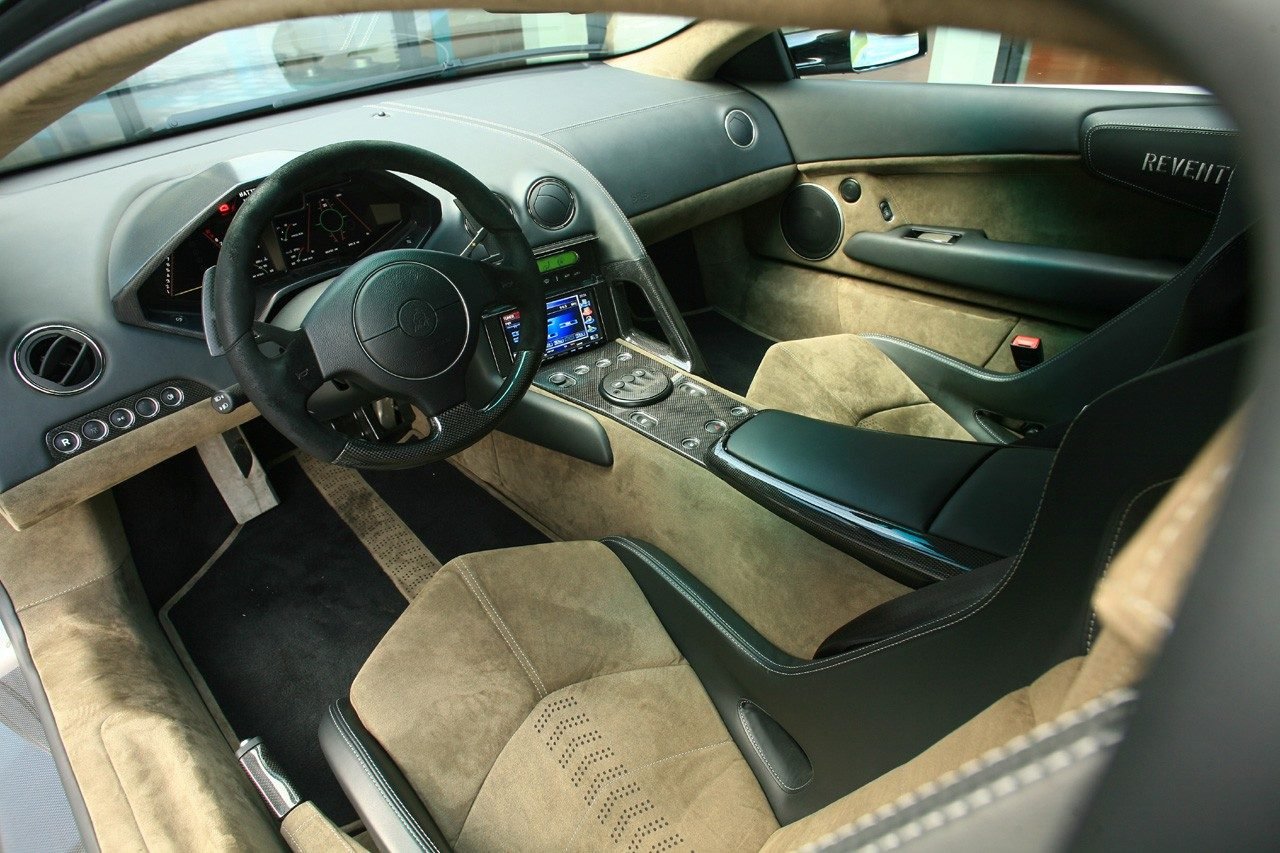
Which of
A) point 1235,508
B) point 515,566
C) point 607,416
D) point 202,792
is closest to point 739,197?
point 607,416

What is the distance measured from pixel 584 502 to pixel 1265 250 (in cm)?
155

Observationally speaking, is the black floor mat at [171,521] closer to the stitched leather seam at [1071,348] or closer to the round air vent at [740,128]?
the round air vent at [740,128]

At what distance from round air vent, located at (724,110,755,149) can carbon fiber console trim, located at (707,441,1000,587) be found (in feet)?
4.22

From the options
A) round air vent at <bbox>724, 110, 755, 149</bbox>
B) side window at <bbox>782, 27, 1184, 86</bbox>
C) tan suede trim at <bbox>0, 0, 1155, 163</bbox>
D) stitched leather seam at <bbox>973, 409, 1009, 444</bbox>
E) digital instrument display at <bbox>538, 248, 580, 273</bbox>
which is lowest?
stitched leather seam at <bbox>973, 409, 1009, 444</bbox>

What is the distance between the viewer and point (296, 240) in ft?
4.50

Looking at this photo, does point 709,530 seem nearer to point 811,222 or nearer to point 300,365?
point 300,365

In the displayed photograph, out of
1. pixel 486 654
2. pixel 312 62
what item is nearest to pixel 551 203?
pixel 312 62

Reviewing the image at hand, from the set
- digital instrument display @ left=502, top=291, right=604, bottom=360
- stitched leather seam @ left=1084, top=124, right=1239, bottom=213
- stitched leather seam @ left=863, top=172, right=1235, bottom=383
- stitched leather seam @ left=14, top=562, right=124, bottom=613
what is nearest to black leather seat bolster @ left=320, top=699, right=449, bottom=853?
stitched leather seam @ left=14, top=562, right=124, bottom=613

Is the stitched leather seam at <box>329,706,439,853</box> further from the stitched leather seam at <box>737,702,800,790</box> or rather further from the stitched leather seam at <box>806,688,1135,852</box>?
the stitched leather seam at <box>806,688,1135,852</box>

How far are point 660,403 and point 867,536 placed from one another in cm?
62

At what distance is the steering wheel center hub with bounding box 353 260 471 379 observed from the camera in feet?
3.78

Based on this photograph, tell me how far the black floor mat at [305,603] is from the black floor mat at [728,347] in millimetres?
784

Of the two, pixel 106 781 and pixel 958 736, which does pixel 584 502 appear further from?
pixel 958 736

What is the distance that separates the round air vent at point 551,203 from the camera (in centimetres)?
178
